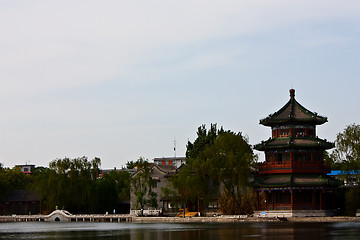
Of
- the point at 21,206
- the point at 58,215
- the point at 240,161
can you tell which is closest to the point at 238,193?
the point at 240,161

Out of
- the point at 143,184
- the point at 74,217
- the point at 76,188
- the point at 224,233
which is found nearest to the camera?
the point at 224,233

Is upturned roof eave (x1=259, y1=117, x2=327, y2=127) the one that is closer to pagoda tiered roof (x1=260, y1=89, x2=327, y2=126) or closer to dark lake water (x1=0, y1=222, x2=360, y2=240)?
pagoda tiered roof (x1=260, y1=89, x2=327, y2=126)

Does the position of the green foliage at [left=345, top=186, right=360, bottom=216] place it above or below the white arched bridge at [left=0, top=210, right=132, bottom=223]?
above

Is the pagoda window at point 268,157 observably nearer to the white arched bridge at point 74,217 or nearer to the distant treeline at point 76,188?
the white arched bridge at point 74,217

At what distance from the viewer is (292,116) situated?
2643 inches

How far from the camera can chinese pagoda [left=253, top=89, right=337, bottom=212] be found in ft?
213

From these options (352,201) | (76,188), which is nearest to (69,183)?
(76,188)

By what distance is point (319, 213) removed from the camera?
64250 mm

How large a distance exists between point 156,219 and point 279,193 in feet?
48.7

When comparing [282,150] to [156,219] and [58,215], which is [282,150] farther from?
[58,215]

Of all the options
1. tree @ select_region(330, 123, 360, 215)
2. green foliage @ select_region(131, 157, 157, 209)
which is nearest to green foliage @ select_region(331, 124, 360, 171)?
tree @ select_region(330, 123, 360, 215)

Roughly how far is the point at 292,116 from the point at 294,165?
5156 millimetres

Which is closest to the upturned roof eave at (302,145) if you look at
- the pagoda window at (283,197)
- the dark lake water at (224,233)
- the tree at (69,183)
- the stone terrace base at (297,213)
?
the pagoda window at (283,197)

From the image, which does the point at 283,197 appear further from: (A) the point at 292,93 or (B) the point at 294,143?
(A) the point at 292,93
